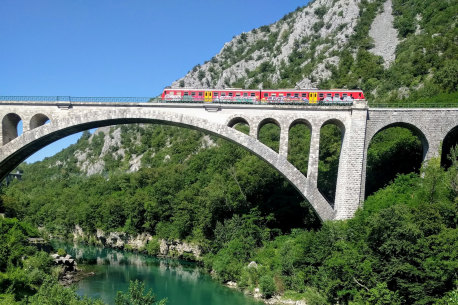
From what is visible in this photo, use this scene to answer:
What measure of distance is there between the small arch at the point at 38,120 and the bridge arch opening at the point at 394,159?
1866 cm

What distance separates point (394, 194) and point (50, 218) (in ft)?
130

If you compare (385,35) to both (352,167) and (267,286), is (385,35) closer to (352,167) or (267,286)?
(352,167)

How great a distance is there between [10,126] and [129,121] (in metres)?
6.88

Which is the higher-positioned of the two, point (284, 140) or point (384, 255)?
point (284, 140)

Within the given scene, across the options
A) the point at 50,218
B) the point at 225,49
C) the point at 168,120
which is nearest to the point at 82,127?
the point at 168,120

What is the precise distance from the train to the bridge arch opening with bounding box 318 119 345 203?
1556mm

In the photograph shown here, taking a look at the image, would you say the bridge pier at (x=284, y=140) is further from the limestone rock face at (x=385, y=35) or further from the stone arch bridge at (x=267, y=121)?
the limestone rock face at (x=385, y=35)

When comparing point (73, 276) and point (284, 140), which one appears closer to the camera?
point (284, 140)

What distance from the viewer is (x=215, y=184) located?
96.9 ft

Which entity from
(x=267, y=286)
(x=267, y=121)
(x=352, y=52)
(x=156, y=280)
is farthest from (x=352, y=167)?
(x=352, y=52)

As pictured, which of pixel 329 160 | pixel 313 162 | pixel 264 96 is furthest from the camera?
pixel 329 160

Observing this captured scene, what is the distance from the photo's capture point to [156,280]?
75.9ft

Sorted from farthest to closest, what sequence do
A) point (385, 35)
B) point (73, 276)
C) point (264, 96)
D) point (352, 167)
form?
point (385, 35) < point (73, 276) < point (264, 96) < point (352, 167)

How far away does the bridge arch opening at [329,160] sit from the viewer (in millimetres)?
24609
